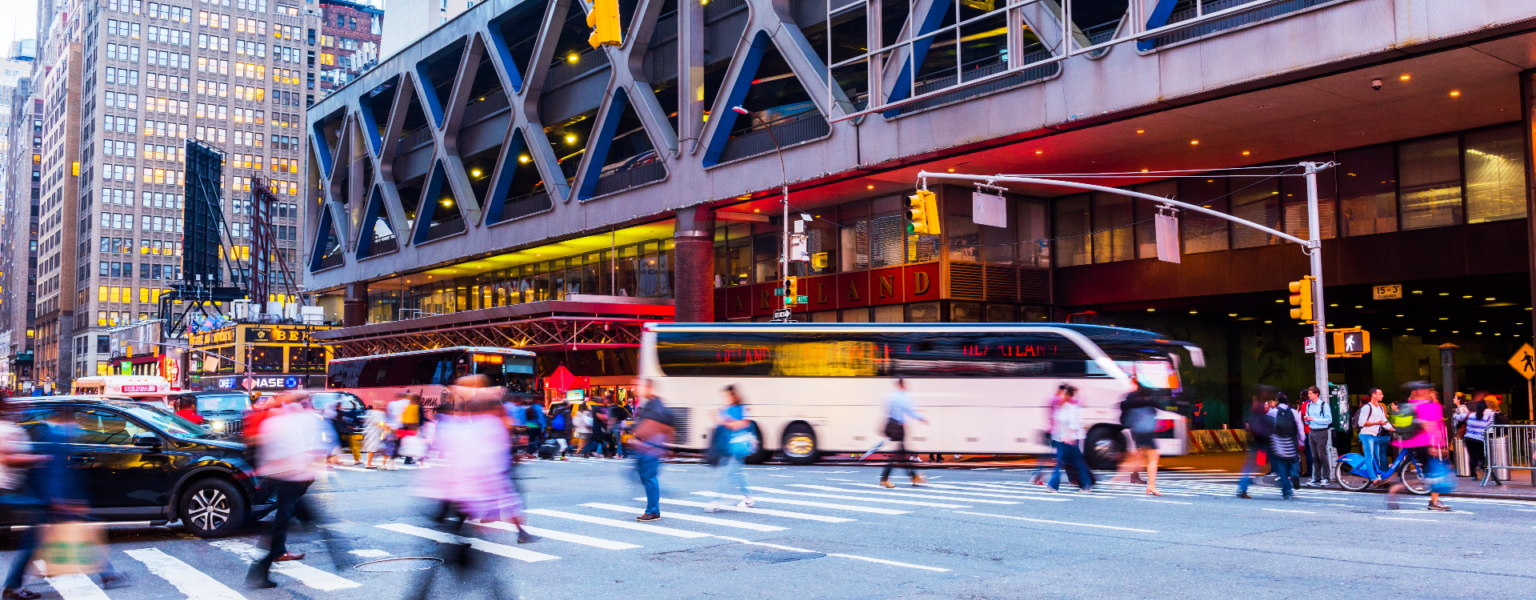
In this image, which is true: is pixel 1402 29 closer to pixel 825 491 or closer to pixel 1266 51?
pixel 1266 51

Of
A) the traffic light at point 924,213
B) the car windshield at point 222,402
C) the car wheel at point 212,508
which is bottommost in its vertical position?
the car wheel at point 212,508

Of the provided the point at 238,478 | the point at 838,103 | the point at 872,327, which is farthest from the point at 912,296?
the point at 238,478

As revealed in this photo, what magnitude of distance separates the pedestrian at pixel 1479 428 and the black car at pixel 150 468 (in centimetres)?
2121

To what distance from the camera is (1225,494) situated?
18.2 m

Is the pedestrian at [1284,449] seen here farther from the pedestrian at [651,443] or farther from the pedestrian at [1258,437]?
the pedestrian at [651,443]

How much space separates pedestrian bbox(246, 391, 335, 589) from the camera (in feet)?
31.8

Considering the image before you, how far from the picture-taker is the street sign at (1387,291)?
102 ft

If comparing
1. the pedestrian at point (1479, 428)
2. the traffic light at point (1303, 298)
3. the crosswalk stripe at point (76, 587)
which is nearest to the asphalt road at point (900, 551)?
the crosswalk stripe at point (76, 587)

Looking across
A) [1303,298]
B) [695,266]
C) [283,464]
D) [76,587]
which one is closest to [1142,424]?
[1303,298]

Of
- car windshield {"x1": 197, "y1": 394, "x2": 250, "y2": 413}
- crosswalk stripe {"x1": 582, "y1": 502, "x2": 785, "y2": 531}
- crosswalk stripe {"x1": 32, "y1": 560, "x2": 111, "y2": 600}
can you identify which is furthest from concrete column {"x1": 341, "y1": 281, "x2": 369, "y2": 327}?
crosswalk stripe {"x1": 32, "y1": 560, "x2": 111, "y2": 600}

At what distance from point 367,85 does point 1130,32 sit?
45.8 metres

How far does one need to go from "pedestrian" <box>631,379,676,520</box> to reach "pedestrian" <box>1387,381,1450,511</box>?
1001 cm

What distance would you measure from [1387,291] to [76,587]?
32.3 meters

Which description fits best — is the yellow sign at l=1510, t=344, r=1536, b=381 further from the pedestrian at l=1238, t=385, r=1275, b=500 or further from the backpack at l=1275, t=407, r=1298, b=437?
the pedestrian at l=1238, t=385, r=1275, b=500
